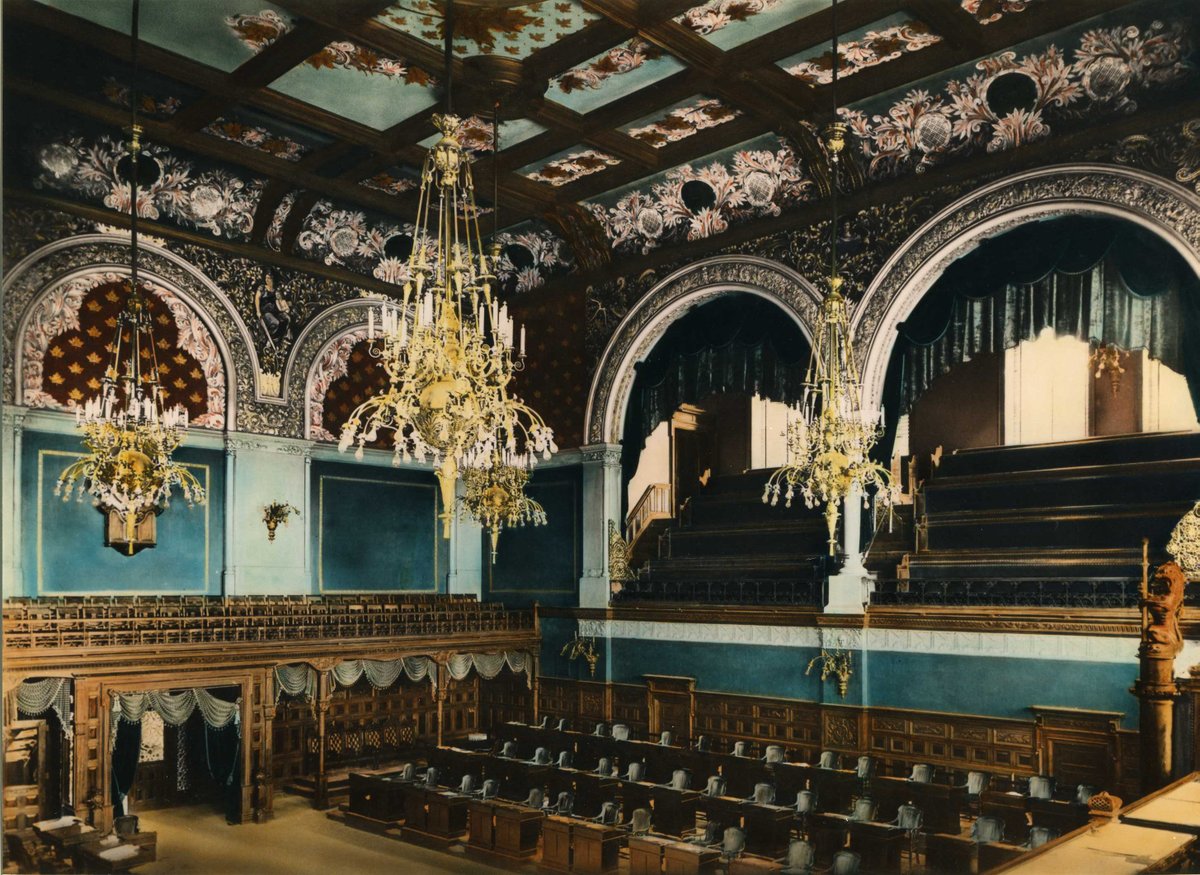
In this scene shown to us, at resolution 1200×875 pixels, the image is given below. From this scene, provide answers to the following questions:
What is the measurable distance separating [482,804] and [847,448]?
542 cm

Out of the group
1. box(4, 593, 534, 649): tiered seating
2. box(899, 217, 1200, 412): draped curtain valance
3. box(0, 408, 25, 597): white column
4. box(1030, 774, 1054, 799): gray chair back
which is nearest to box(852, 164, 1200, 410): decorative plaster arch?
box(899, 217, 1200, 412): draped curtain valance

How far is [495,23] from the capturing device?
1006 cm

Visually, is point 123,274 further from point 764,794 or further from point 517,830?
point 764,794

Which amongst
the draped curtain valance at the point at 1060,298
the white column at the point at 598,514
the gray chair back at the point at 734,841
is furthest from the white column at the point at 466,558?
the gray chair back at the point at 734,841

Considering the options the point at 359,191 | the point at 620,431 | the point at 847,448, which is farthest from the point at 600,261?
the point at 847,448

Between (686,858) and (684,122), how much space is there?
344 inches

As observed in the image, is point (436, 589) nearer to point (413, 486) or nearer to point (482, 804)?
point (413, 486)

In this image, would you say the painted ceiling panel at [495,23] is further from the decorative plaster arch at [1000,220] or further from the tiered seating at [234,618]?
the tiered seating at [234,618]

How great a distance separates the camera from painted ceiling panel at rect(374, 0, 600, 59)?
9812 mm

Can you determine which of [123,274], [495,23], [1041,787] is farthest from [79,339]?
[1041,787]

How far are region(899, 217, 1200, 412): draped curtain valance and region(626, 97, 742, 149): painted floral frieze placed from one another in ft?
11.6

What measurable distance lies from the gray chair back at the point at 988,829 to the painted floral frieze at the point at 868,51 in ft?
25.9

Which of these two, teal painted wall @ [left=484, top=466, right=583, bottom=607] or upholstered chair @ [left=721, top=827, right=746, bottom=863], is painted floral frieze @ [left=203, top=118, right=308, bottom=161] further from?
upholstered chair @ [left=721, top=827, right=746, bottom=863]

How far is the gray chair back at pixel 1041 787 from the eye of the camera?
10.2 m
